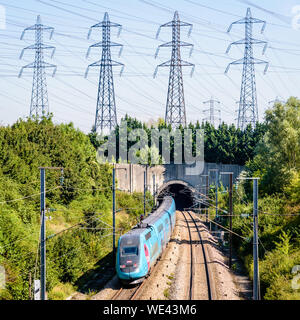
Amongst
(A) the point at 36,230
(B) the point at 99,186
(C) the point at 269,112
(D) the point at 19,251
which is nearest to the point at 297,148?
(C) the point at 269,112

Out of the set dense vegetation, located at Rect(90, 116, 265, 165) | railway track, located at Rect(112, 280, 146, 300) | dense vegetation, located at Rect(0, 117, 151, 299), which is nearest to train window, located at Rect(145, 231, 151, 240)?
dense vegetation, located at Rect(0, 117, 151, 299)

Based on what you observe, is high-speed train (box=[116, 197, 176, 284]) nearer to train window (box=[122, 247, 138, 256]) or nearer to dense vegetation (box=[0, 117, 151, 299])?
train window (box=[122, 247, 138, 256])

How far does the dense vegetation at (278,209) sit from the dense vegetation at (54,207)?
36.9 feet

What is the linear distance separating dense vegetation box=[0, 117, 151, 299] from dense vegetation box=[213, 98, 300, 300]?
36.9 ft

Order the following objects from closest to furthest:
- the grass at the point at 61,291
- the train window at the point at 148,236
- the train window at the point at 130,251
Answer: the grass at the point at 61,291 < the train window at the point at 130,251 < the train window at the point at 148,236

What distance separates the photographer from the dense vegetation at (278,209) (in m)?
23.4

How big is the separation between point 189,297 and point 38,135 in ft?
86.9

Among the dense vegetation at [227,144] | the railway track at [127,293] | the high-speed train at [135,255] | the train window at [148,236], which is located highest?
the dense vegetation at [227,144]

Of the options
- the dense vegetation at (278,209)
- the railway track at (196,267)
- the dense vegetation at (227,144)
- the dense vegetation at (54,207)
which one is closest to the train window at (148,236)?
the dense vegetation at (54,207)

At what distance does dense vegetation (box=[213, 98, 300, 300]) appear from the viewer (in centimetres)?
2344

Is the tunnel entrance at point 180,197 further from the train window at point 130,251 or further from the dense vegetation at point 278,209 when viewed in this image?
the train window at point 130,251

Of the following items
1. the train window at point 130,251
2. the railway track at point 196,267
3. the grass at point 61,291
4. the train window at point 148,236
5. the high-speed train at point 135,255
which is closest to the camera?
the grass at point 61,291

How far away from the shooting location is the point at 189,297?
70.8ft
